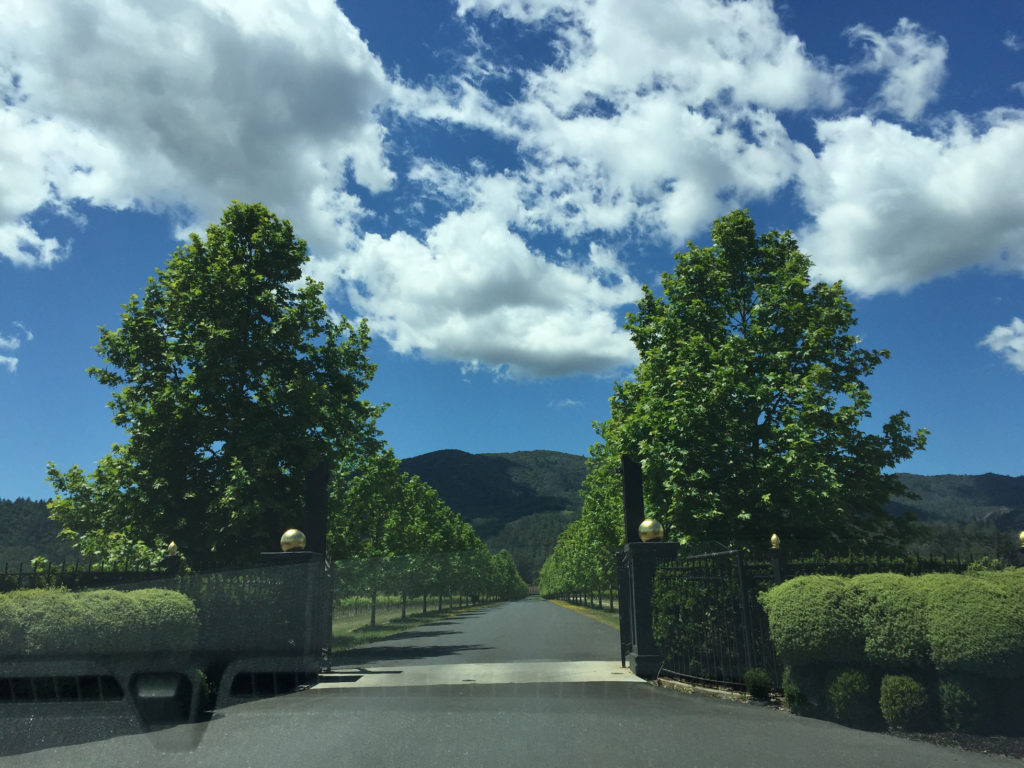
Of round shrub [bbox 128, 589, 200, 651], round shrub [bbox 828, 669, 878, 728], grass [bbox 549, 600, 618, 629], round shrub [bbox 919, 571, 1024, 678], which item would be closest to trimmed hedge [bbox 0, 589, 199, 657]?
round shrub [bbox 128, 589, 200, 651]

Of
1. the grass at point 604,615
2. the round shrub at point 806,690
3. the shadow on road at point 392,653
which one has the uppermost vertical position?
the round shrub at point 806,690

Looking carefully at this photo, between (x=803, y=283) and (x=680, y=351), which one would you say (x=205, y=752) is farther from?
(x=803, y=283)

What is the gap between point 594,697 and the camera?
433 inches

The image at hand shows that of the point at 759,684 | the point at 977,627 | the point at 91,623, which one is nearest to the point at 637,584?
the point at 759,684

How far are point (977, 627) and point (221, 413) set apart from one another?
16.7 metres

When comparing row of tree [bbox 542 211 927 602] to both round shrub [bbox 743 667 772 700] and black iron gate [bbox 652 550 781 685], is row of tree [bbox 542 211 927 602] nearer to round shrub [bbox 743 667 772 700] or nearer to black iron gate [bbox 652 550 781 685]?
black iron gate [bbox 652 550 781 685]

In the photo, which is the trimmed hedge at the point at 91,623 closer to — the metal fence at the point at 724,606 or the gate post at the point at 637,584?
the gate post at the point at 637,584

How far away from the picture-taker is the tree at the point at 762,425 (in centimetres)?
1775

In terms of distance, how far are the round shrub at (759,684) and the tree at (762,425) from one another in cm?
713

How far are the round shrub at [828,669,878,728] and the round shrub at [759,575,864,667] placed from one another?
0.72 feet

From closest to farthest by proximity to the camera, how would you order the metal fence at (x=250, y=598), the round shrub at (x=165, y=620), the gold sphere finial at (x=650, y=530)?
the round shrub at (x=165, y=620), the metal fence at (x=250, y=598), the gold sphere finial at (x=650, y=530)

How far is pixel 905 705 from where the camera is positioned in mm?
8102

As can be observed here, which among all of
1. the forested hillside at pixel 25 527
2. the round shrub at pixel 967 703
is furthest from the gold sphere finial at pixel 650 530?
the forested hillside at pixel 25 527

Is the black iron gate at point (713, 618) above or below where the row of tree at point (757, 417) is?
below
